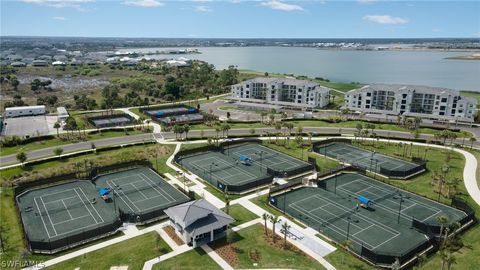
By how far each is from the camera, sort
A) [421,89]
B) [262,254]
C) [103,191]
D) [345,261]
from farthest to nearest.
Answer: [421,89] → [103,191] → [262,254] → [345,261]

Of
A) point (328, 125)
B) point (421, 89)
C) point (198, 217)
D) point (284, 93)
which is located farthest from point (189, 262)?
point (421, 89)

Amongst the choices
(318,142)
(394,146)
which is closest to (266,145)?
(318,142)

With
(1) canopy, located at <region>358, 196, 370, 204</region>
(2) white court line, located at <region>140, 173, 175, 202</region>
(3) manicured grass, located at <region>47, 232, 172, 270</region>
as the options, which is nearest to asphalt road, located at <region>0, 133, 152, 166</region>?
(2) white court line, located at <region>140, 173, 175, 202</region>

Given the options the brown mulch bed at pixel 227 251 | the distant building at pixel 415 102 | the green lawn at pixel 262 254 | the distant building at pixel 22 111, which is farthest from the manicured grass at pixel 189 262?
the distant building at pixel 415 102

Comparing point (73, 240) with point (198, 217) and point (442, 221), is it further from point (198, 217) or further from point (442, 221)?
point (442, 221)

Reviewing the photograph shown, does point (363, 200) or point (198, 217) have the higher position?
point (198, 217)

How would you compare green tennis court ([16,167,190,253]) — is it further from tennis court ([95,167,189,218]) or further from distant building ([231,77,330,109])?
distant building ([231,77,330,109])

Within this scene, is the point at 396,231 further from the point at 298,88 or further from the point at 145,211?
the point at 298,88

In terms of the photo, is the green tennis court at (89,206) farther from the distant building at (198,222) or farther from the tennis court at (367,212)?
the tennis court at (367,212)
